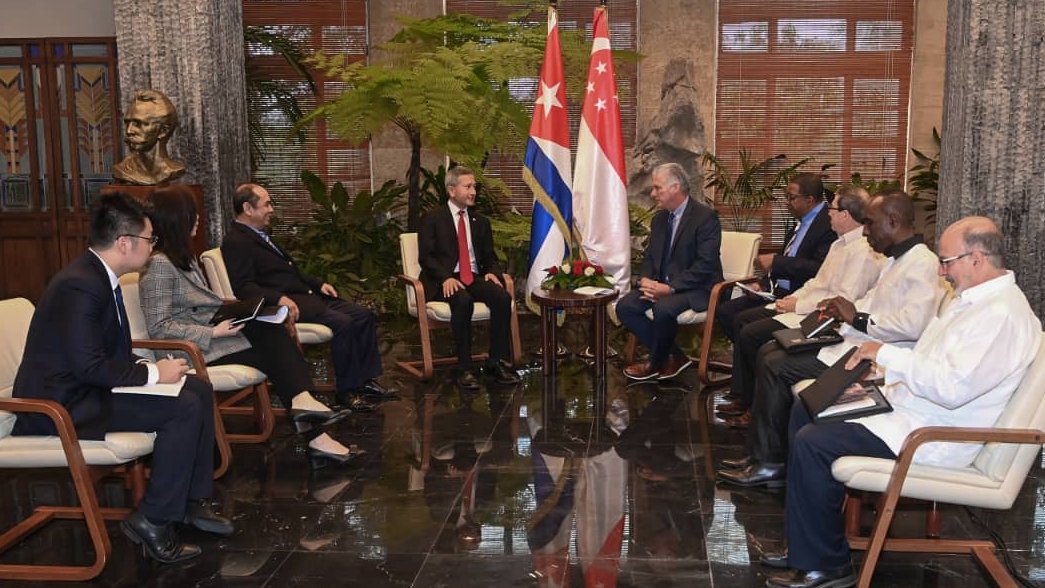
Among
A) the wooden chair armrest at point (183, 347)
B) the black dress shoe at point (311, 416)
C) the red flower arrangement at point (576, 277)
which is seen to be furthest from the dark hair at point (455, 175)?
the wooden chair armrest at point (183, 347)

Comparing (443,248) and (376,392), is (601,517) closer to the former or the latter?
(376,392)

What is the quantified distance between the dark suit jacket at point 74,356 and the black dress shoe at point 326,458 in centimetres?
129

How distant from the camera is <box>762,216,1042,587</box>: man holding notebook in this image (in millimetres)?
3170

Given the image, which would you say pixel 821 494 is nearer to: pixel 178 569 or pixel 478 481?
pixel 478 481

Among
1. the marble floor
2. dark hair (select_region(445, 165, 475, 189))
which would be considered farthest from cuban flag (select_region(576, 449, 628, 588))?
dark hair (select_region(445, 165, 475, 189))

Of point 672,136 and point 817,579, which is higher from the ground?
point 672,136

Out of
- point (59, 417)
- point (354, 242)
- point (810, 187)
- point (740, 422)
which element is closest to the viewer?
point (59, 417)

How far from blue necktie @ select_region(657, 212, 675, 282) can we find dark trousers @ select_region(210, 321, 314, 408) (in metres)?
2.60

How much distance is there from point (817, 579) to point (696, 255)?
3230 mm

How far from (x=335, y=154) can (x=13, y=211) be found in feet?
10.3

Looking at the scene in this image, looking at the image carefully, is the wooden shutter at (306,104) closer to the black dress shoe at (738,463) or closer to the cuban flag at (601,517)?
the cuban flag at (601,517)

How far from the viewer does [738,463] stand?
4.57 metres

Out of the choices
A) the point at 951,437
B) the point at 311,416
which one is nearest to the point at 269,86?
the point at 311,416

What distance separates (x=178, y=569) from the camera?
3.61m
